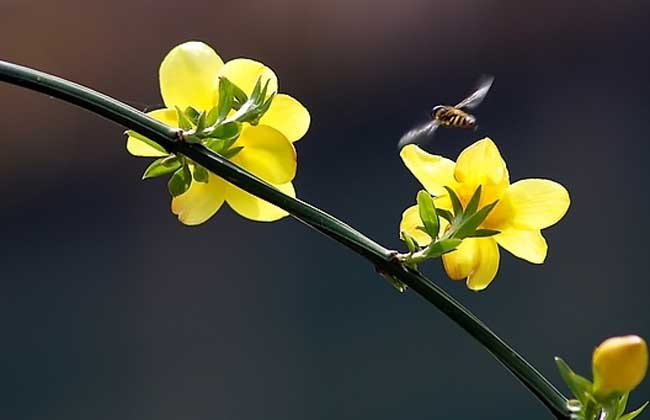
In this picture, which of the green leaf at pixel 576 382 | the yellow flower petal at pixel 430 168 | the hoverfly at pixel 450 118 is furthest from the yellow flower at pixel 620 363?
the hoverfly at pixel 450 118

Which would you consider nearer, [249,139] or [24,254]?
[249,139]

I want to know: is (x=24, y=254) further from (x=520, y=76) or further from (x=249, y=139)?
(x=249, y=139)

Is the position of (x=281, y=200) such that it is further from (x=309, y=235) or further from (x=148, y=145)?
(x=309, y=235)

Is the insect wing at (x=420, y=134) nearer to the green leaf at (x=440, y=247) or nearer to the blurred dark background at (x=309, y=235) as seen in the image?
the green leaf at (x=440, y=247)

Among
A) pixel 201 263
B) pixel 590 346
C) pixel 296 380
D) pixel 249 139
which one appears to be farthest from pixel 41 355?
pixel 249 139

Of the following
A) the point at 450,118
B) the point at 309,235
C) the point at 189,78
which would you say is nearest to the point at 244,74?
the point at 189,78

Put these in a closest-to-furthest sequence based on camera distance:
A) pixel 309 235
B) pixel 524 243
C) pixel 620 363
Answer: pixel 620 363, pixel 524 243, pixel 309 235
